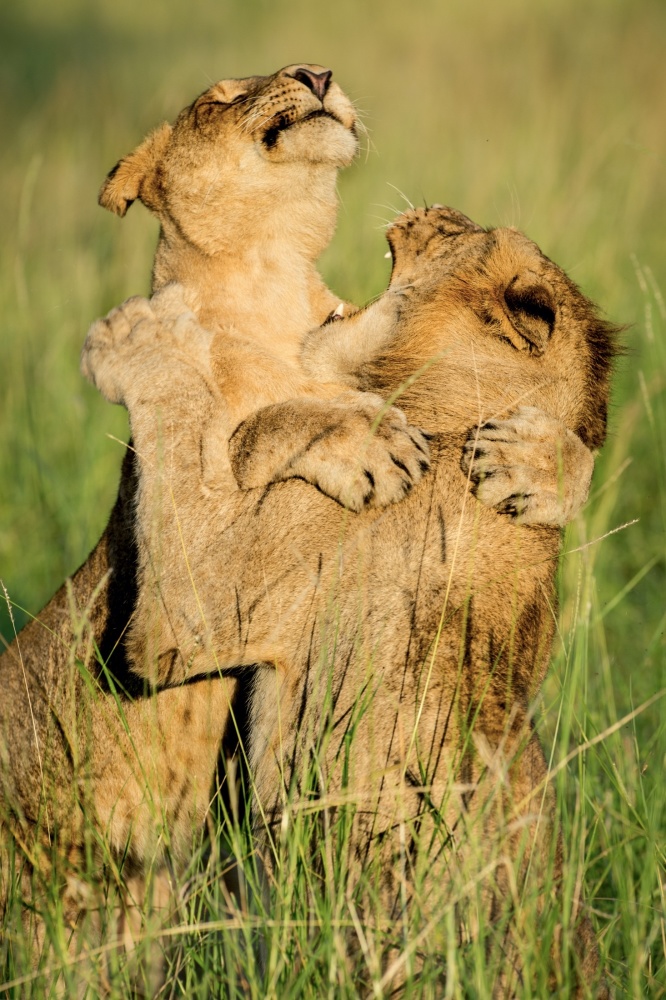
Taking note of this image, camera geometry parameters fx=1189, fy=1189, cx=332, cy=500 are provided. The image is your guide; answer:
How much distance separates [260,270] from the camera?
359 centimetres

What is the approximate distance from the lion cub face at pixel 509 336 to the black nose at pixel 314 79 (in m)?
0.66

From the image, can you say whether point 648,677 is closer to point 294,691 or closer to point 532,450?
point 532,450

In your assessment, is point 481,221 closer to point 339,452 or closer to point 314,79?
point 314,79

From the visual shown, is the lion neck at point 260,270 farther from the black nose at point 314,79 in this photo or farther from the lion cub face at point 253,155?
the black nose at point 314,79

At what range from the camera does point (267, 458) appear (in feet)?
9.89

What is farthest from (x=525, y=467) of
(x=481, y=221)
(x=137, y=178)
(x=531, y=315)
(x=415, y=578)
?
(x=481, y=221)

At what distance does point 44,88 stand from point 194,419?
12.3m

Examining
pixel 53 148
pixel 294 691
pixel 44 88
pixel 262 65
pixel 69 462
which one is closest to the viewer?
pixel 294 691

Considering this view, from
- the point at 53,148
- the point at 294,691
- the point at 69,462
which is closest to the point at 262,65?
the point at 53,148

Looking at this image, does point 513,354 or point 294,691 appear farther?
point 513,354

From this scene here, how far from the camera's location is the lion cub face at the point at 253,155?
355 centimetres

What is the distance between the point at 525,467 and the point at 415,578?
41 centimetres

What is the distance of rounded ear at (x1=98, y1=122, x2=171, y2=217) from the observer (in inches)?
148

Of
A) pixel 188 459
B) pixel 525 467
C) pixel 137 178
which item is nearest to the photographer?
pixel 525 467
